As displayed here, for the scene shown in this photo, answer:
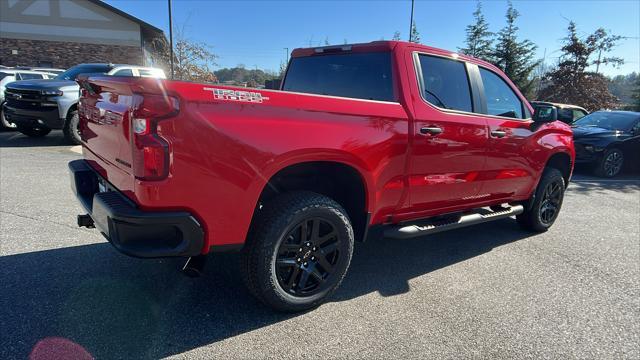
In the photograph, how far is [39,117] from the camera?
871 cm

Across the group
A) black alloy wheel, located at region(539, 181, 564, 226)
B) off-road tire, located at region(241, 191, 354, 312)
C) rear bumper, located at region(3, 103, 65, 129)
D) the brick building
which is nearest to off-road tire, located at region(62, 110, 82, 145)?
rear bumper, located at region(3, 103, 65, 129)

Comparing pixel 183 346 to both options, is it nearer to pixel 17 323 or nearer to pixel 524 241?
pixel 17 323

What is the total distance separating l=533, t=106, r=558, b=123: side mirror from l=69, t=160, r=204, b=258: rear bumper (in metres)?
3.92

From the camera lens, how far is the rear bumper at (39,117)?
8.70 metres

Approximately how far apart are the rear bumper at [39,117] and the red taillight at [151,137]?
→ 808cm

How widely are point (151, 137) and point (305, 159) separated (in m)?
0.96

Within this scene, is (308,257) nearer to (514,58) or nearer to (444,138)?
(444,138)

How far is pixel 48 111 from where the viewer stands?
869 centimetres

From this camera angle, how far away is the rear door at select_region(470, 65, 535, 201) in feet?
13.4

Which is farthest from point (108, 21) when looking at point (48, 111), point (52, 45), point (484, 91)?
point (484, 91)

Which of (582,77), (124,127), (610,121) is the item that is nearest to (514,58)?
(582,77)

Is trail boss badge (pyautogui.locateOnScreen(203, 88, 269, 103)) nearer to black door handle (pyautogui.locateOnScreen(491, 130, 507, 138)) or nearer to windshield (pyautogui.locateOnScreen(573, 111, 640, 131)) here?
black door handle (pyautogui.locateOnScreen(491, 130, 507, 138))

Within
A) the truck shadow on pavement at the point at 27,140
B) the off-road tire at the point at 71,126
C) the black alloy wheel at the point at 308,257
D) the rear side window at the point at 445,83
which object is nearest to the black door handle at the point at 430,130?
the rear side window at the point at 445,83

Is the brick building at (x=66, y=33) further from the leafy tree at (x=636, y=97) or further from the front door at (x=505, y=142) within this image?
the leafy tree at (x=636, y=97)
